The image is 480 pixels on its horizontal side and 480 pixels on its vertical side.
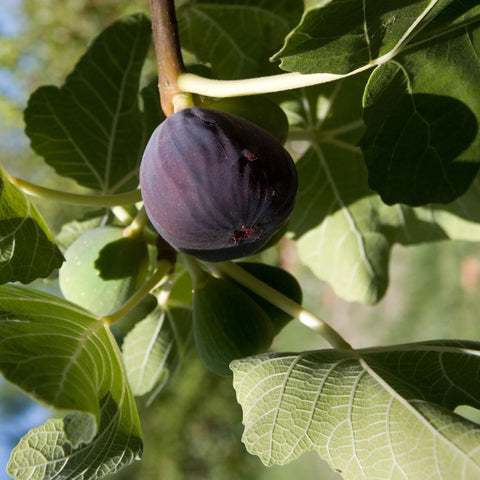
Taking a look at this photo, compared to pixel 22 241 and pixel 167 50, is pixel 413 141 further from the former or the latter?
pixel 22 241

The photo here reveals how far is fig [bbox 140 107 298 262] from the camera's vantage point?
2.54 feet

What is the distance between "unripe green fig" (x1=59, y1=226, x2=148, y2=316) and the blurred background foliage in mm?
2475

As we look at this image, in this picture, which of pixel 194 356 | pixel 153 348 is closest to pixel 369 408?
pixel 153 348

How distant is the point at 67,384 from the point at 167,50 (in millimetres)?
493

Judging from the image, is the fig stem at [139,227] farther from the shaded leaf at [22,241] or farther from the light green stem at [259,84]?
the light green stem at [259,84]

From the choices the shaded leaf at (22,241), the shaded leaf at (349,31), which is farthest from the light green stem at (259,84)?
the shaded leaf at (22,241)

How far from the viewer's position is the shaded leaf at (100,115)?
4.18ft

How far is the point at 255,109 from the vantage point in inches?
38.1

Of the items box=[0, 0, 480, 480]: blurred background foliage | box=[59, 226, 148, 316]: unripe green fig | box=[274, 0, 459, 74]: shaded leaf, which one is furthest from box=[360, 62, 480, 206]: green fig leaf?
box=[0, 0, 480, 480]: blurred background foliage

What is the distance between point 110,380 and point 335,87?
2.34 feet

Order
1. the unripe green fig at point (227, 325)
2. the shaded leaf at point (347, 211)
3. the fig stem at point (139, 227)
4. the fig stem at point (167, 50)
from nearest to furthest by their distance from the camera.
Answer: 1. the fig stem at point (167, 50)
2. the unripe green fig at point (227, 325)
3. the fig stem at point (139, 227)
4. the shaded leaf at point (347, 211)

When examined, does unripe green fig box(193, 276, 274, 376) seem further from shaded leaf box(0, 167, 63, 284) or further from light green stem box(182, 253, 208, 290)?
shaded leaf box(0, 167, 63, 284)

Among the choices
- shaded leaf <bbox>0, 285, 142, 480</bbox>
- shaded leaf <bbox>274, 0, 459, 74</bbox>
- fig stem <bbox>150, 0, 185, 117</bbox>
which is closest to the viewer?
shaded leaf <bbox>274, 0, 459, 74</bbox>

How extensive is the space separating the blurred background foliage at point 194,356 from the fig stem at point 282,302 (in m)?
2.60
